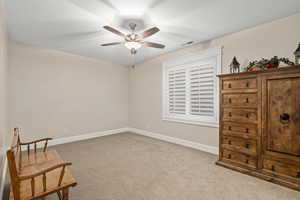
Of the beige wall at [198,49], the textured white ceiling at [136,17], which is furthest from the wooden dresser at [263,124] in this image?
the textured white ceiling at [136,17]

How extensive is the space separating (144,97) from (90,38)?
255cm

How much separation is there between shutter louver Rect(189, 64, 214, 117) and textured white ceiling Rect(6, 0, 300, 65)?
73cm

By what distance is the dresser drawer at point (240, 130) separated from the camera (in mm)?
2420

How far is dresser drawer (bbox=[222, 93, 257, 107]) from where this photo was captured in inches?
95.2

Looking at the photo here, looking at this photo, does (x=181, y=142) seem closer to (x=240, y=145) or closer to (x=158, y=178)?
(x=240, y=145)

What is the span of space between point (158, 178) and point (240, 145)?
4.78 ft

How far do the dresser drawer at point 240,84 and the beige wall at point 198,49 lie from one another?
2.09ft

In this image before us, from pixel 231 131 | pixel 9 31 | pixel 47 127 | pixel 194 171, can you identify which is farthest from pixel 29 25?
pixel 231 131

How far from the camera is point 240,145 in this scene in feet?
Answer: 8.38

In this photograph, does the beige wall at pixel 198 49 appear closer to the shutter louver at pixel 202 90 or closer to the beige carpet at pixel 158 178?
the shutter louver at pixel 202 90

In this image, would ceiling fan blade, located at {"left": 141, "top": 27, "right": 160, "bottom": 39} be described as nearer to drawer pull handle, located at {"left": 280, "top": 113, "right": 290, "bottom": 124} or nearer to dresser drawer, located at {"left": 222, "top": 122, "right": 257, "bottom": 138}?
dresser drawer, located at {"left": 222, "top": 122, "right": 257, "bottom": 138}

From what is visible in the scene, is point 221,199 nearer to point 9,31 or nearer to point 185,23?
point 185,23

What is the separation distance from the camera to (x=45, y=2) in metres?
2.14

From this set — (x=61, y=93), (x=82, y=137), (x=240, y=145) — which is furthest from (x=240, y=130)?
(x=61, y=93)
